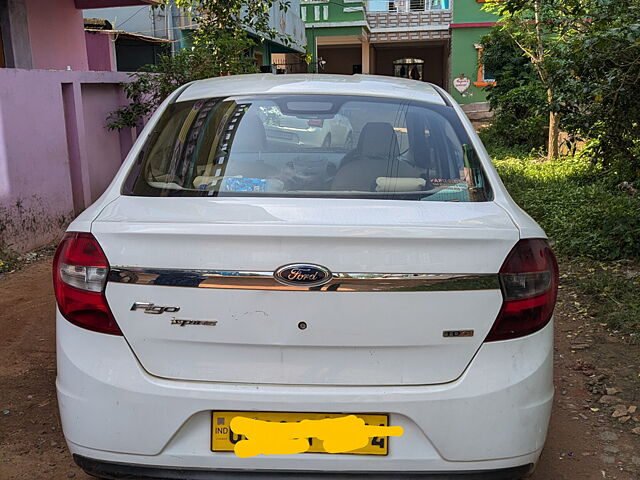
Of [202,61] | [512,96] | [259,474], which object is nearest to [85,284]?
[259,474]

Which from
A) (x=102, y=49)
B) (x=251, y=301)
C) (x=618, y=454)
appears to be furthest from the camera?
(x=102, y=49)

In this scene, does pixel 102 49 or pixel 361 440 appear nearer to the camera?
pixel 361 440

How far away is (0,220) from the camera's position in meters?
6.11

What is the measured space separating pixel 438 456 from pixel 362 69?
101 feet

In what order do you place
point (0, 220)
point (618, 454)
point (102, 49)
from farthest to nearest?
1. point (102, 49)
2. point (0, 220)
3. point (618, 454)

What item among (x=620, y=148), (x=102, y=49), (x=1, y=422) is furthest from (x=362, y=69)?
(x=1, y=422)

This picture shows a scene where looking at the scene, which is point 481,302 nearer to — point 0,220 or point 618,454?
point 618,454

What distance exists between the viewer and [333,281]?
2.01m

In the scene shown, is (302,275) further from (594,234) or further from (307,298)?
(594,234)

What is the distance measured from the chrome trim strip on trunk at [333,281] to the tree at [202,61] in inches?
260

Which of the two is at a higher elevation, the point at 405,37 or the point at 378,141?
the point at 405,37

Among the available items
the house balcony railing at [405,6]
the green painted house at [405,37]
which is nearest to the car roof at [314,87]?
the green painted house at [405,37]

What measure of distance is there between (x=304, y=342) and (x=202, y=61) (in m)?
7.38

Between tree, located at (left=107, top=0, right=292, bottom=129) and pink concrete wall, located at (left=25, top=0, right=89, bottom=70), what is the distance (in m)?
2.05
